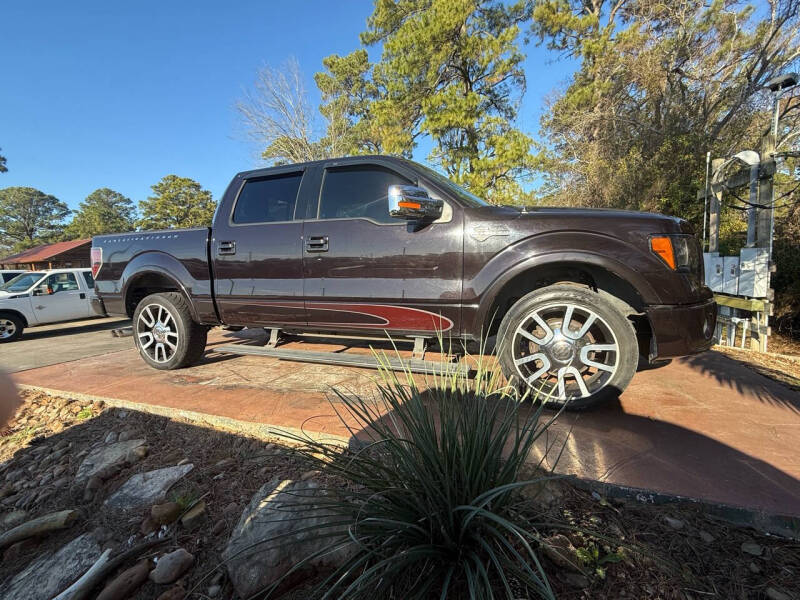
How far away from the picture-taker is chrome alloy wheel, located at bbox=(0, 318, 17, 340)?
8.55 meters

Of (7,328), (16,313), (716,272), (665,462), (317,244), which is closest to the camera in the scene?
(665,462)

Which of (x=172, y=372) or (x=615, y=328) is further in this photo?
(x=172, y=372)

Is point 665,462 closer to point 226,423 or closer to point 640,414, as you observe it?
point 640,414

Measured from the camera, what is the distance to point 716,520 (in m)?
1.48

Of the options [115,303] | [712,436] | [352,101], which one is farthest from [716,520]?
[352,101]

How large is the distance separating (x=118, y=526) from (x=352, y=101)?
73.3 ft

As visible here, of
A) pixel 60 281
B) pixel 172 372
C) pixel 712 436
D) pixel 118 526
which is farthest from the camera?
pixel 60 281

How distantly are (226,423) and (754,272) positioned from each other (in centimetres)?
636

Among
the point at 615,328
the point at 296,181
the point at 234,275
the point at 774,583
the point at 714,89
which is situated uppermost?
the point at 714,89

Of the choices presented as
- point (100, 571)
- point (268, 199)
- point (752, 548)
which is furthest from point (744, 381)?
point (268, 199)

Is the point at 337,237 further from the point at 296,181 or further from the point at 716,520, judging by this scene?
the point at 716,520

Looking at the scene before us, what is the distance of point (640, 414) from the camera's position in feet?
7.97

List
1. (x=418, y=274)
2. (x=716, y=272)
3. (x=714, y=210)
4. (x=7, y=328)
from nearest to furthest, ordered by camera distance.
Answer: (x=418, y=274) < (x=716, y=272) < (x=714, y=210) < (x=7, y=328)

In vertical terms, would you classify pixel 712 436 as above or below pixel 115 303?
below
